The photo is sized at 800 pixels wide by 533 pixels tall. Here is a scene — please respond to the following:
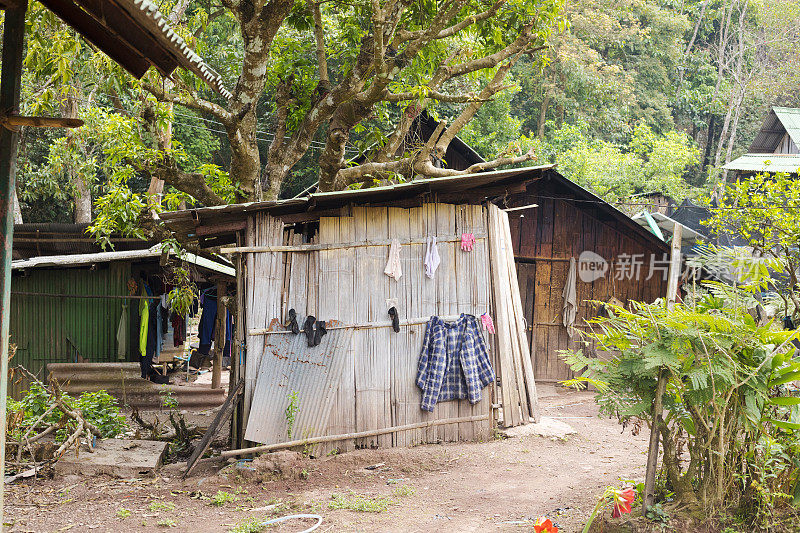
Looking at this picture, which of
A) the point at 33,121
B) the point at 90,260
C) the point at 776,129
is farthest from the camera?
the point at 776,129

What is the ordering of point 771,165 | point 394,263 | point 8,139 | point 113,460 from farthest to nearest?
point 771,165 < point 394,263 < point 113,460 < point 8,139

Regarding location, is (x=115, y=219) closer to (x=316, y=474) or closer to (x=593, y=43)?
(x=316, y=474)

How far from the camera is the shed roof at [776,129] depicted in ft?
68.1

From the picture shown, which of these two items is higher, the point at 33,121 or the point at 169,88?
the point at 169,88

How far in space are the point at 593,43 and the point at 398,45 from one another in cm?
1939

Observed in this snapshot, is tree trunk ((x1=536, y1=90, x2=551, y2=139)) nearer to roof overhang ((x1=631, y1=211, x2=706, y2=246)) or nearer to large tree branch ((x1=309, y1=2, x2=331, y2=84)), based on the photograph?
roof overhang ((x1=631, y1=211, x2=706, y2=246))

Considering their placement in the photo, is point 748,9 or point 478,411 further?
point 748,9

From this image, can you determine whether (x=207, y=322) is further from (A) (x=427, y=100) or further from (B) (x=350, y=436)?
(B) (x=350, y=436)

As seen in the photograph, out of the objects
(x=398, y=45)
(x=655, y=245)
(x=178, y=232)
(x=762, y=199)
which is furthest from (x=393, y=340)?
(x=655, y=245)

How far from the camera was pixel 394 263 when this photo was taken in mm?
7824

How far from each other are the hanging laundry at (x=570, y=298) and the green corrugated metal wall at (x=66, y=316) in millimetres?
8547

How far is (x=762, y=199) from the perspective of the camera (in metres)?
7.82

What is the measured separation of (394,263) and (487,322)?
1.46 m

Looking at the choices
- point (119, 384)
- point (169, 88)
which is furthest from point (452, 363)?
point (119, 384)
